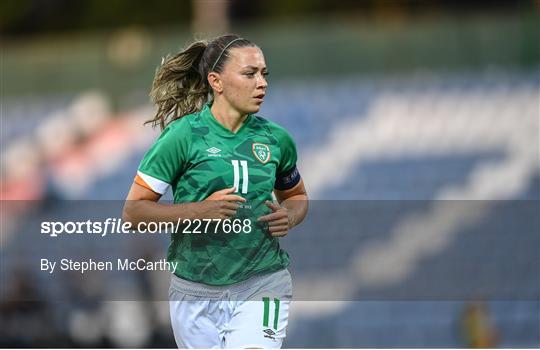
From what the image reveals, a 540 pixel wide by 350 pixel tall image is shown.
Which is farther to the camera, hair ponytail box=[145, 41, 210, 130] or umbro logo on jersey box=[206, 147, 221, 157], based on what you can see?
hair ponytail box=[145, 41, 210, 130]

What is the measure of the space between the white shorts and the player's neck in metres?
0.63

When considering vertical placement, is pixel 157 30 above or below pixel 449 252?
above

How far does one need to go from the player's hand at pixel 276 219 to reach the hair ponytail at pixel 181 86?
0.65 m

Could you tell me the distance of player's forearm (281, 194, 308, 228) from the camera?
5.16 meters

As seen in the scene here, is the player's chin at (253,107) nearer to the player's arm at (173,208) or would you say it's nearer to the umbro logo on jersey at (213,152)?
the umbro logo on jersey at (213,152)

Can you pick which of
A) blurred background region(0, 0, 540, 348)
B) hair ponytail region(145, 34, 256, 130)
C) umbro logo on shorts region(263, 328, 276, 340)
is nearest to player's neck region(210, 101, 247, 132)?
hair ponytail region(145, 34, 256, 130)

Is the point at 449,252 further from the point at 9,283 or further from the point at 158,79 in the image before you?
the point at 158,79

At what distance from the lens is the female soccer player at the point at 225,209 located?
4.89m

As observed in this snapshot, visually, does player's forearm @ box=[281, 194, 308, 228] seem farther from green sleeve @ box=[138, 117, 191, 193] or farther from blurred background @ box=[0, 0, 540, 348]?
blurred background @ box=[0, 0, 540, 348]

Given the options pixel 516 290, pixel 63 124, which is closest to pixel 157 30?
pixel 63 124

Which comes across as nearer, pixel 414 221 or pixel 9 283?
pixel 9 283

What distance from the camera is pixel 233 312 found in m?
5.02

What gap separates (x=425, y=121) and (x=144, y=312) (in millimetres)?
4595

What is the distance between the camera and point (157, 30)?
22.0 meters
